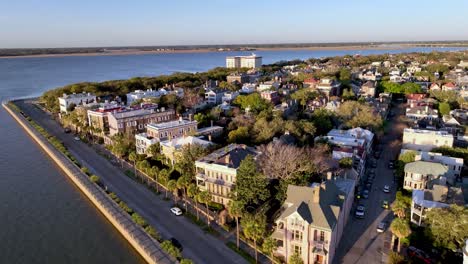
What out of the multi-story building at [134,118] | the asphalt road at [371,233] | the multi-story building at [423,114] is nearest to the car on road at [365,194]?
the asphalt road at [371,233]

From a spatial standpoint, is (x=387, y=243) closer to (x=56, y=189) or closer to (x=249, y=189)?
(x=249, y=189)

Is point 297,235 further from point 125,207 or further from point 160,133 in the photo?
point 160,133

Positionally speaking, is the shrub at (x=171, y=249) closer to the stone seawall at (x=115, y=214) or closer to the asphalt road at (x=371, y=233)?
the stone seawall at (x=115, y=214)

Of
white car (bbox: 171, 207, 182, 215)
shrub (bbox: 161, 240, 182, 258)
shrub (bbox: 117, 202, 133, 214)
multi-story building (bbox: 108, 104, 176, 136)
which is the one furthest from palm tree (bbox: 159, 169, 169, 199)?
multi-story building (bbox: 108, 104, 176, 136)

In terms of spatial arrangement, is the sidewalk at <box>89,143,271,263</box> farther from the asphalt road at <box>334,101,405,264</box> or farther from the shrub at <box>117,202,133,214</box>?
the asphalt road at <box>334,101,405,264</box>

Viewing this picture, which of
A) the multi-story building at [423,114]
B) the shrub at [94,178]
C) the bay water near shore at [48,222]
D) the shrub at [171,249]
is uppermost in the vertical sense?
the multi-story building at [423,114]

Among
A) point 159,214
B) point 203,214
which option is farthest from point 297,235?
point 159,214
